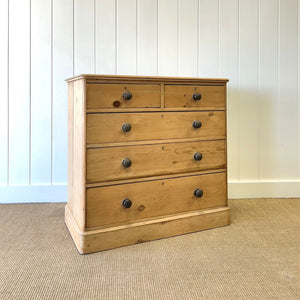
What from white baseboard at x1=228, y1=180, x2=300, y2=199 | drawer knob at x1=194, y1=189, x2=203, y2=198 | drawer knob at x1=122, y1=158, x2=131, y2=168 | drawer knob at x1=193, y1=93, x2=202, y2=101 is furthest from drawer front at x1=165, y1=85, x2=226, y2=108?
white baseboard at x1=228, y1=180, x2=300, y2=199

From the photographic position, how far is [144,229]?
1.86 m

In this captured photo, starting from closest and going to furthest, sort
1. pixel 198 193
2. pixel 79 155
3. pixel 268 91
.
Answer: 1. pixel 79 155
2. pixel 198 193
3. pixel 268 91

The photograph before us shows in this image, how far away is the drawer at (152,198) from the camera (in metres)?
1.77

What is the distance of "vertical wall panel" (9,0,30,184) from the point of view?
8.04ft

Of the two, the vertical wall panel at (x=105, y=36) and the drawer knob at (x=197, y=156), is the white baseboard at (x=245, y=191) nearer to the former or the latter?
the drawer knob at (x=197, y=156)

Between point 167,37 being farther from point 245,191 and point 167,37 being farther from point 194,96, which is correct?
point 245,191

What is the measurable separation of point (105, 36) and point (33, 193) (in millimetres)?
1255

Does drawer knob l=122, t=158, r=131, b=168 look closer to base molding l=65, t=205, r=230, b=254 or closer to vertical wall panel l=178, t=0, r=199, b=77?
base molding l=65, t=205, r=230, b=254

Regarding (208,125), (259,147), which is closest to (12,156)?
(208,125)

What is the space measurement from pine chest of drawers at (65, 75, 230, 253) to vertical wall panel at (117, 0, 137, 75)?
2.12 feet

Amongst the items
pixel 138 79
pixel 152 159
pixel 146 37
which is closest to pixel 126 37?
pixel 146 37

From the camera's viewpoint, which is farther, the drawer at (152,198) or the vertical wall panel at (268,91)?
the vertical wall panel at (268,91)

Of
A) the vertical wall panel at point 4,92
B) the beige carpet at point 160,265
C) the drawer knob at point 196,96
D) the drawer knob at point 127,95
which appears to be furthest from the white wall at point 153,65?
the drawer knob at point 127,95

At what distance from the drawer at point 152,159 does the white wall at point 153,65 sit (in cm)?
66
